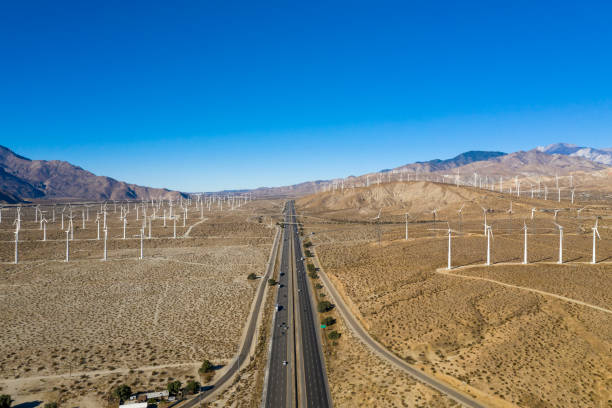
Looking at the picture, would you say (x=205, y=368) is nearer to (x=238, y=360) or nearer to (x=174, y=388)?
(x=238, y=360)

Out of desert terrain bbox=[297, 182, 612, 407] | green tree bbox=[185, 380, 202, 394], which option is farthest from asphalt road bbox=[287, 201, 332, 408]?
green tree bbox=[185, 380, 202, 394]

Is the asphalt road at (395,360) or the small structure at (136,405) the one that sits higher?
the asphalt road at (395,360)

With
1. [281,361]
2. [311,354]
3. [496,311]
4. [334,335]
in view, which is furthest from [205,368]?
[496,311]

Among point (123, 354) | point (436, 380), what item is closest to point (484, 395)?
point (436, 380)

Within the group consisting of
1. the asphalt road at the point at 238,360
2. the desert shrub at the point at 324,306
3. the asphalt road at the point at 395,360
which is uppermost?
the desert shrub at the point at 324,306

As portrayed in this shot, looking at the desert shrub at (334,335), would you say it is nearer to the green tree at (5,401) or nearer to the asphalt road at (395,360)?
the asphalt road at (395,360)

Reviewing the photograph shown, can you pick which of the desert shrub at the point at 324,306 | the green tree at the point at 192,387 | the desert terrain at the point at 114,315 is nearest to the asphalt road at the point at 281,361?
the desert shrub at the point at 324,306
